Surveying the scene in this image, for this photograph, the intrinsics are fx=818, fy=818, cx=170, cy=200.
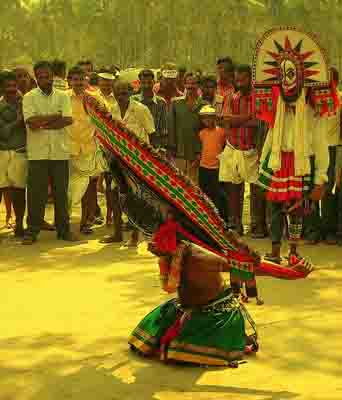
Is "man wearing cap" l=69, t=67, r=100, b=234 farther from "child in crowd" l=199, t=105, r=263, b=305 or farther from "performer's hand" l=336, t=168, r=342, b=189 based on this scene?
"performer's hand" l=336, t=168, r=342, b=189

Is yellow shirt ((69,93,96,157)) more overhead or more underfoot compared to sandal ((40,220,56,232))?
more overhead

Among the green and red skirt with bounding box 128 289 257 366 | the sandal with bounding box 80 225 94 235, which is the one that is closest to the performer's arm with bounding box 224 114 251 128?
the sandal with bounding box 80 225 94 235

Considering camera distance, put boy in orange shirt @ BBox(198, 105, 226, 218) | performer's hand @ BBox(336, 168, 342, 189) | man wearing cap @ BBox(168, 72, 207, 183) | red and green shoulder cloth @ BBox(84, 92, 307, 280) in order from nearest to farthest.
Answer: red and green shoulder cloth @ BBox(84, 92, 307, 280)
performer's hand @ BBox(336, 168, 342, 189)
boy in orange shirt @ BBox(198, 105, 226, 218)
man wearing cap @ BBox(168, 72, 207, 183)

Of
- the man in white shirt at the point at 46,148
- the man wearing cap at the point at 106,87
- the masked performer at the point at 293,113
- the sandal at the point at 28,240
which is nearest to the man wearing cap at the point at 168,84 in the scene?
the man wearing cap at the point at 106,87

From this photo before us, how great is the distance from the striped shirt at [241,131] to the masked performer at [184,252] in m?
4.61

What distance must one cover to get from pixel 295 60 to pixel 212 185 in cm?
322

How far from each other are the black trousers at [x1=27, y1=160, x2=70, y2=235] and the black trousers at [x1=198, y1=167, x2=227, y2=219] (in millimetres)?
1742

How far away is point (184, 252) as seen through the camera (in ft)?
17.1

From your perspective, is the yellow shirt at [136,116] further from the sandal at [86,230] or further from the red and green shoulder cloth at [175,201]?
the red and green shoulder cloth at [175,201]

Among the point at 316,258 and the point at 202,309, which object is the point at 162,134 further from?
the point at 202,309

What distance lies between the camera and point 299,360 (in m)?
5.54

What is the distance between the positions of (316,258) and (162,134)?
2720 millimetres

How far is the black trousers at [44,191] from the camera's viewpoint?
10.2 metres

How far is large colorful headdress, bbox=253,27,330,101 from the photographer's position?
7.64 metres
